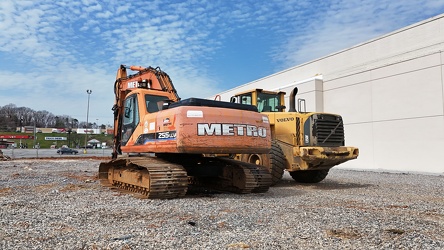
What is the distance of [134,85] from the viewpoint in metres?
10.3

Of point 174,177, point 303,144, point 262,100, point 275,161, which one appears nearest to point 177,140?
point 174,177

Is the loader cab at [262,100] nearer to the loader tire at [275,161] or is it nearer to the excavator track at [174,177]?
the loader tire at [275,161]

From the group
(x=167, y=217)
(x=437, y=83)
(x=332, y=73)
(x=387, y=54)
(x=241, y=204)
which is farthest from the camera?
(x=332, y=73)

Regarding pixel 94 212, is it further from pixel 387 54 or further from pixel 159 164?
pixel 387 54

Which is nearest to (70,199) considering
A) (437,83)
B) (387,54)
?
(437,83)

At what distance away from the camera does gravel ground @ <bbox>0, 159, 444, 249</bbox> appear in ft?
13.5

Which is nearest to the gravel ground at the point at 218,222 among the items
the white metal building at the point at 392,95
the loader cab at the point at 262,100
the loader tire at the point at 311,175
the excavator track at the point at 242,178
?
the excavator track at the point at 242,178

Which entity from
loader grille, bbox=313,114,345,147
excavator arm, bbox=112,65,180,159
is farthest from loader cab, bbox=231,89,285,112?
excavator arm, bbox=112,65,180,159

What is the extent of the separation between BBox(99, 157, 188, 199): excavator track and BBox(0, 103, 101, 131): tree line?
128m

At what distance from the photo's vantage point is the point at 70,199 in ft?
24.2

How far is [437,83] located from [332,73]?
727 cm

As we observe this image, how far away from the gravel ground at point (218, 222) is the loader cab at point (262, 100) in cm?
401

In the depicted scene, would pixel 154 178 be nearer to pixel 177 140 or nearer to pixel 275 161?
pixel 177 140

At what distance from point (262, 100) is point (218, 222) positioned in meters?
6.69
